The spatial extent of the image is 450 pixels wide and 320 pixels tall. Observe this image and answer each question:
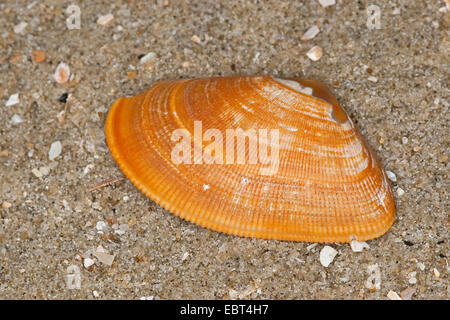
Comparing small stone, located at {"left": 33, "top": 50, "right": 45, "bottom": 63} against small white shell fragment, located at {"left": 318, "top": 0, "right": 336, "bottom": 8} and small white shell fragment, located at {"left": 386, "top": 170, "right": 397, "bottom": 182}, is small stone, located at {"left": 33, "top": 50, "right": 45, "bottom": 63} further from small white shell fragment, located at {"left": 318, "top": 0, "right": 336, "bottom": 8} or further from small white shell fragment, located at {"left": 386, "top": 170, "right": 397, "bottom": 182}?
small white shell fragment, located at {"left": 386, "top": 170, "right": 397, "bottom": 182}

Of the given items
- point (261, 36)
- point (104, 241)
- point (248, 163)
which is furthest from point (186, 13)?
point (104, 241)

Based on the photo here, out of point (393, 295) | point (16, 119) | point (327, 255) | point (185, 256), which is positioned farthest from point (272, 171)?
point (16, 119)

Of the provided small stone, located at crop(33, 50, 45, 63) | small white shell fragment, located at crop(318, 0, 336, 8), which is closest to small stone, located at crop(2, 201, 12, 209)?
small stone, located at crop(33, 50, 45, 63)

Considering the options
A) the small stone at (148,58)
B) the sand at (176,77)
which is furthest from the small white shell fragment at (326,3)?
the small stone at (148,58)

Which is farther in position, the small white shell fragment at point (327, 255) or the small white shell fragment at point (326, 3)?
the small white shell fragment at point (326, 3)

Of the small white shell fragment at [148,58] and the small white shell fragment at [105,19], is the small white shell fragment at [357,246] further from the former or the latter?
the small white shell fragment at [105,19]

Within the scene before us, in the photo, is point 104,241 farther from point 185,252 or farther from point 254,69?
point 254,69
